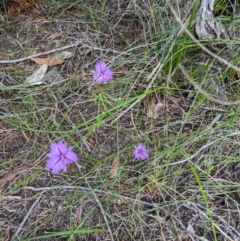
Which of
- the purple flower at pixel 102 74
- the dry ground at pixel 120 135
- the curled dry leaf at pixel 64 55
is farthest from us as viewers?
the curled dry leaf at pixel 64 55

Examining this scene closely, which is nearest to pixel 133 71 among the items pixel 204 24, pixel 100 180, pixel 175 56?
pixel 175 56

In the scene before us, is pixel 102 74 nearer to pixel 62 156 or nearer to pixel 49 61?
pixel 49 61

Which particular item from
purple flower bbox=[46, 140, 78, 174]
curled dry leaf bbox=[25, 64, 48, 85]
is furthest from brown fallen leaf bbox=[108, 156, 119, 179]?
curled dry leaf bbox=[25, 64, 48, 85]

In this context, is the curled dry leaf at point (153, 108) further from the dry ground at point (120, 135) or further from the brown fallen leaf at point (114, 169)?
the brown fallen leaf at point (114, 169)

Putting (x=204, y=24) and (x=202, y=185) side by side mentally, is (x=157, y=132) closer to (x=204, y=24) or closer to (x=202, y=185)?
(x=202, y=185)

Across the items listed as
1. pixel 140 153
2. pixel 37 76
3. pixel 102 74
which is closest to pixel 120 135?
pixel 140 153

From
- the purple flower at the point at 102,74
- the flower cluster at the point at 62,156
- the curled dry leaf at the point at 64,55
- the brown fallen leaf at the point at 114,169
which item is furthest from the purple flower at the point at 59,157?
the curled dry leaf at the point at 64,55
